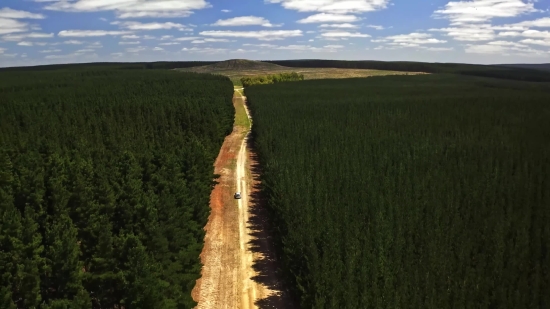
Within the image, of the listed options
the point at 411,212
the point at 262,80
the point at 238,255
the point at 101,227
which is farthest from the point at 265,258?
the point at 262,80

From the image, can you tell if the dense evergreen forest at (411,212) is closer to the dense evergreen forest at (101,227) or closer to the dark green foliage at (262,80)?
the dense evergreen forest at (101,227)

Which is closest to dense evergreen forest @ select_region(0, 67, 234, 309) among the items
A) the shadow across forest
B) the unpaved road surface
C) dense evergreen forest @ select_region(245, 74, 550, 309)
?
the unpaved road surface

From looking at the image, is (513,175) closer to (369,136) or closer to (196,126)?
(369,136)

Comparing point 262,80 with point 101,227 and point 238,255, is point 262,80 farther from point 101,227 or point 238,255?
point 101,227

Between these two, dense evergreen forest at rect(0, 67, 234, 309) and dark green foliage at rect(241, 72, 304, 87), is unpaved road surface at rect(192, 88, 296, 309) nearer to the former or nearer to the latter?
dense evergreen forest at rect(0, 67, 234, 309)

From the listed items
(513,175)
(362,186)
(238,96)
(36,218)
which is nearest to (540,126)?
(513,175)

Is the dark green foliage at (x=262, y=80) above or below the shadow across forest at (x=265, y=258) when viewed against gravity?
above

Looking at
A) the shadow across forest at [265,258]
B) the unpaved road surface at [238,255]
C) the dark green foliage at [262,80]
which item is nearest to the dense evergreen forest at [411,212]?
the shadow across forest at [265,258]
